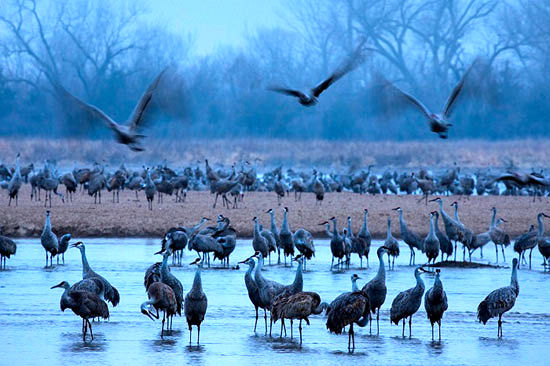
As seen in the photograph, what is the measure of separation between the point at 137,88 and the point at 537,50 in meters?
20.4

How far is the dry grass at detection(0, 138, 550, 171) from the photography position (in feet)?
141

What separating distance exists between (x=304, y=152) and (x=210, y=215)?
22645 mm

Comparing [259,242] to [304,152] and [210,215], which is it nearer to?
[210,215]

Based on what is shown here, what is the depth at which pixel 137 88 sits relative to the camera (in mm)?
45250

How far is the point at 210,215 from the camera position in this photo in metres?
22.4

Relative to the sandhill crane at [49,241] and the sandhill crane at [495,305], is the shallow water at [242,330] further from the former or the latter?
the sandhill crane at [49,241]

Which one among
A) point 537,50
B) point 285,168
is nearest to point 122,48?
point 285,168

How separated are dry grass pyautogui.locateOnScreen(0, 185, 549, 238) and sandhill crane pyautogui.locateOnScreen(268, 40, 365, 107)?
804cm

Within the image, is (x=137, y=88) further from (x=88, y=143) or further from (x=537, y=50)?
(x=537, y=50)

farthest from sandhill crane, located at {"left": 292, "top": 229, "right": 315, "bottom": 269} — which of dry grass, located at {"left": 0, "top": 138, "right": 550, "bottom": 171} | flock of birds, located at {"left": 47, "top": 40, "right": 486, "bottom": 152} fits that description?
dry grass, located at {"left": 0, "top": 138, "right": 550, "bottom": 171}

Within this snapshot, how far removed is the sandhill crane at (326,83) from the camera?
12477 mm

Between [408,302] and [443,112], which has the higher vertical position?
[443,112]

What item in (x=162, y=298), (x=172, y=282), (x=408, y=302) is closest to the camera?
(x=162, y=298)

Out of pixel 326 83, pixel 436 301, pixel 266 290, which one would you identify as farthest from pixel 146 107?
pixel 436 301
